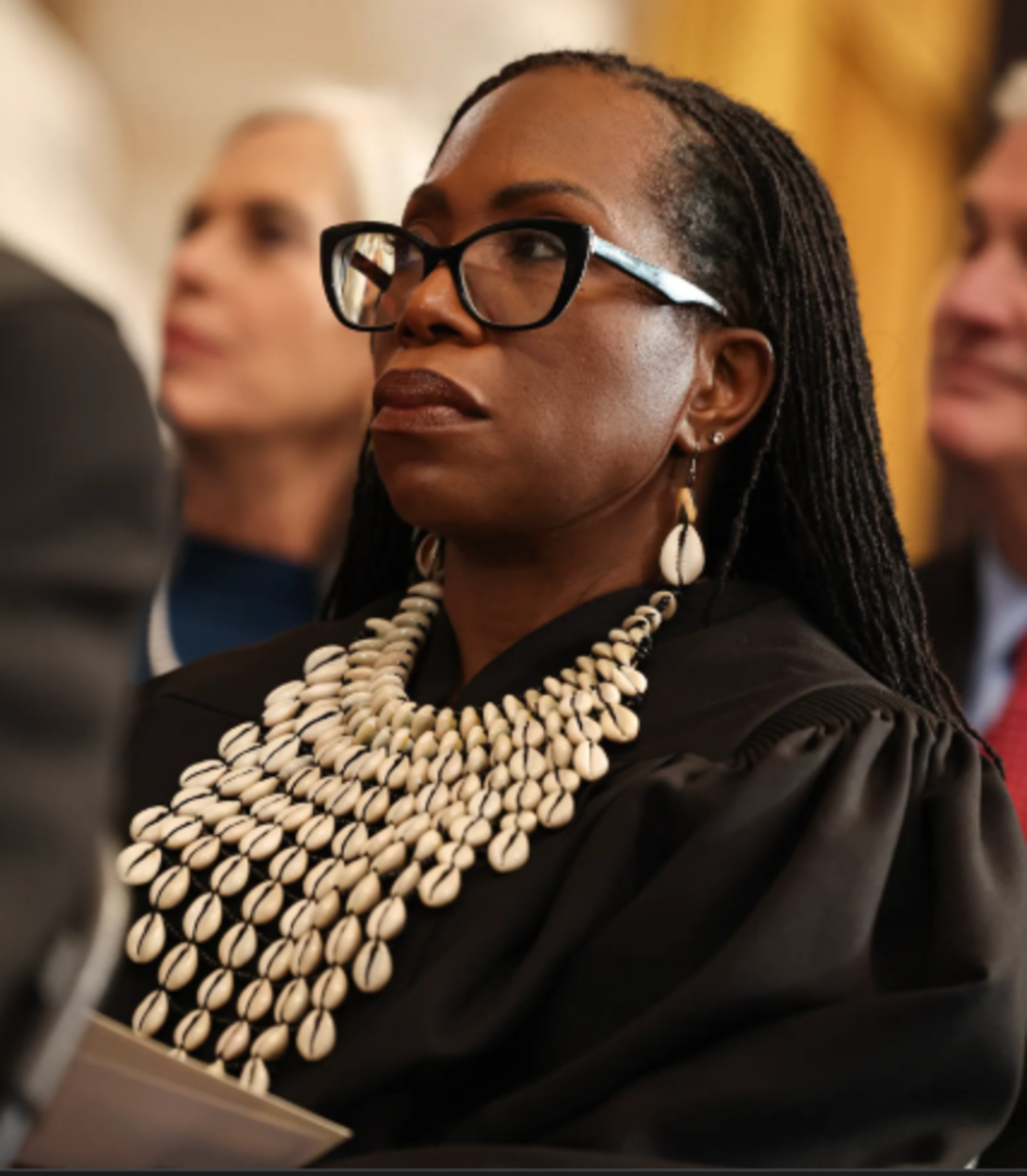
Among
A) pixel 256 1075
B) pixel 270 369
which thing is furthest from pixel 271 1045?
pixel 270 369

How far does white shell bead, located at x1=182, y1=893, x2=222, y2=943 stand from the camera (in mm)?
1300

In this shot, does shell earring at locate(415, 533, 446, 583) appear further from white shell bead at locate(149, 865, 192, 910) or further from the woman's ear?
white shell bead at locate(149, 865, 192, 910)

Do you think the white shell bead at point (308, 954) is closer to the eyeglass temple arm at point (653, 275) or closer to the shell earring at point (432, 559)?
the shell earring at point (432, 559)

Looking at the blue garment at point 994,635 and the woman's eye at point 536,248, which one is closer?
the woman's eye at point 536,248

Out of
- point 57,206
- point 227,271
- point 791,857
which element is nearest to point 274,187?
point 227,271

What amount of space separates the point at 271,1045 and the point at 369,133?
1.59 m

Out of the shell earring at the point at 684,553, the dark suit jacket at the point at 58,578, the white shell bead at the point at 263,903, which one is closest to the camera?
the dark suit jacket at the point at 58,578

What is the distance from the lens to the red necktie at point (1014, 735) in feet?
6.55

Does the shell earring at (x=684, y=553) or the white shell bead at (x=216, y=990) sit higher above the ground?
the shell earring at (x=684, y=553)

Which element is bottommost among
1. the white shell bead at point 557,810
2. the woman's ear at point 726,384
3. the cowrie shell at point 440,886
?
the cowrie shell at point 440,886

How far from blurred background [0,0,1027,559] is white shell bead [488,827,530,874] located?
0.92 metres

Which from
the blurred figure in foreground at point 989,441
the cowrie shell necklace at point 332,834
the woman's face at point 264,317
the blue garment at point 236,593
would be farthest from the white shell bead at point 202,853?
the woman's face at point 264,317

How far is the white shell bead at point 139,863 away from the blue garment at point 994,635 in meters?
1.07

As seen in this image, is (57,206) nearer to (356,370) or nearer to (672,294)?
(356,370)
